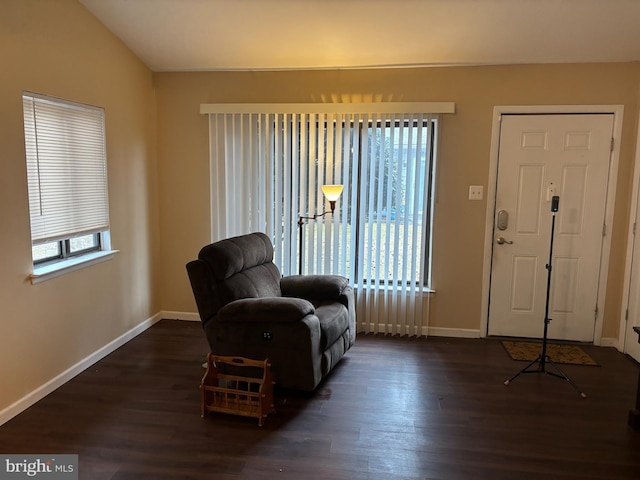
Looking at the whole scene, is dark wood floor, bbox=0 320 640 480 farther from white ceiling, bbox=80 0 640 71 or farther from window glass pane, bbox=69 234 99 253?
white ceiling, bbox=80 0 640 71

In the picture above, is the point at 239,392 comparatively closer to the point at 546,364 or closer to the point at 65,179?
the point at 65,179

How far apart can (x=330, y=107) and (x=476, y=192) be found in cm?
145

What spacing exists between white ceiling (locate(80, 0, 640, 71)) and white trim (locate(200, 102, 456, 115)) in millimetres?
332

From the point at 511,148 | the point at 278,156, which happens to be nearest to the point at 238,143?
the point at 278,156

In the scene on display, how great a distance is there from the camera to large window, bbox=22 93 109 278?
279 cm

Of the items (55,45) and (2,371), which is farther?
(55,45)

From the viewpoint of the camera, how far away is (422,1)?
3049 mm

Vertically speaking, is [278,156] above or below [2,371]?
above

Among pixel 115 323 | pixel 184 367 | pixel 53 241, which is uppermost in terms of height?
pixel 53 241

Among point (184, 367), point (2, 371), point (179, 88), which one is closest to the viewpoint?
point (2, 371)

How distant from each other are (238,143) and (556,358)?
3.21m

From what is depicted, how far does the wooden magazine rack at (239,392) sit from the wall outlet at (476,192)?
2.31 meters

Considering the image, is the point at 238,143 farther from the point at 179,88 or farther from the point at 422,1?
the point at 422,1

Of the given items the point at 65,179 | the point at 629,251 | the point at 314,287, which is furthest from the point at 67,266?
the point at 629,251
